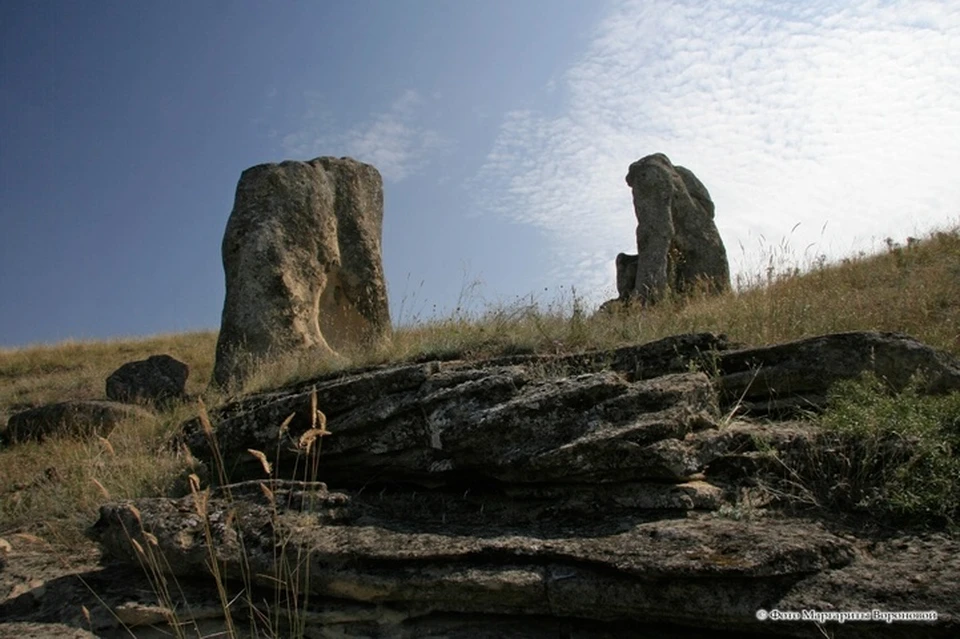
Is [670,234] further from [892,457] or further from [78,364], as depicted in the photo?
[78,364]

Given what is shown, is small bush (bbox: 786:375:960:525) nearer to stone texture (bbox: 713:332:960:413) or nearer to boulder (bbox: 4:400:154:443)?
stone texture (bbox: 713:332:960:413)

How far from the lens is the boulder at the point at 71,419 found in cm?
Answer: 1043

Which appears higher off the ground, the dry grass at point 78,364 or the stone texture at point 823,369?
the dry grass at point 78,364

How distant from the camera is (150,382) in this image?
42.3 ft

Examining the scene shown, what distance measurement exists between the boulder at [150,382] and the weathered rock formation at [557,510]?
7457 millimetres

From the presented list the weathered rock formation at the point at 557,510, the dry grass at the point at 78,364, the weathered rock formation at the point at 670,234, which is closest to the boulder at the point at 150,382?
the dry grass at the point at 78,364

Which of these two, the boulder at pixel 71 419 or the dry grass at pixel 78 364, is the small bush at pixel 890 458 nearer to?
the boulder at pixel 71 419

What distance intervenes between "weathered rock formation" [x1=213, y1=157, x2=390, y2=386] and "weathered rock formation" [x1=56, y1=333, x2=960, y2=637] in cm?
427

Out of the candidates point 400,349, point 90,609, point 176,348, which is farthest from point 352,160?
point 176,348

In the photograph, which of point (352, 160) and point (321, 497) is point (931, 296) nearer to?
point (321, 497)

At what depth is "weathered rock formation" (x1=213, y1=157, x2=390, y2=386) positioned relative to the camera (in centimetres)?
1007

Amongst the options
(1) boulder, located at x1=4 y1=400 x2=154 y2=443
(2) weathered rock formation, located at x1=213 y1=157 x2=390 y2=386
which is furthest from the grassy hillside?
(2) weathered rock formation, located at x1=213 y1=157 x2=390 y2=386

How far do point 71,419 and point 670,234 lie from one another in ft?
33.6

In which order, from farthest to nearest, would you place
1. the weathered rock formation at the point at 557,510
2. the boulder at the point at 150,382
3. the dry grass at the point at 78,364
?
1. the dry grass at the point at 78,364
2. the boulder at the point at 150,382
3. the weathered rock formation at the point at 557,510
